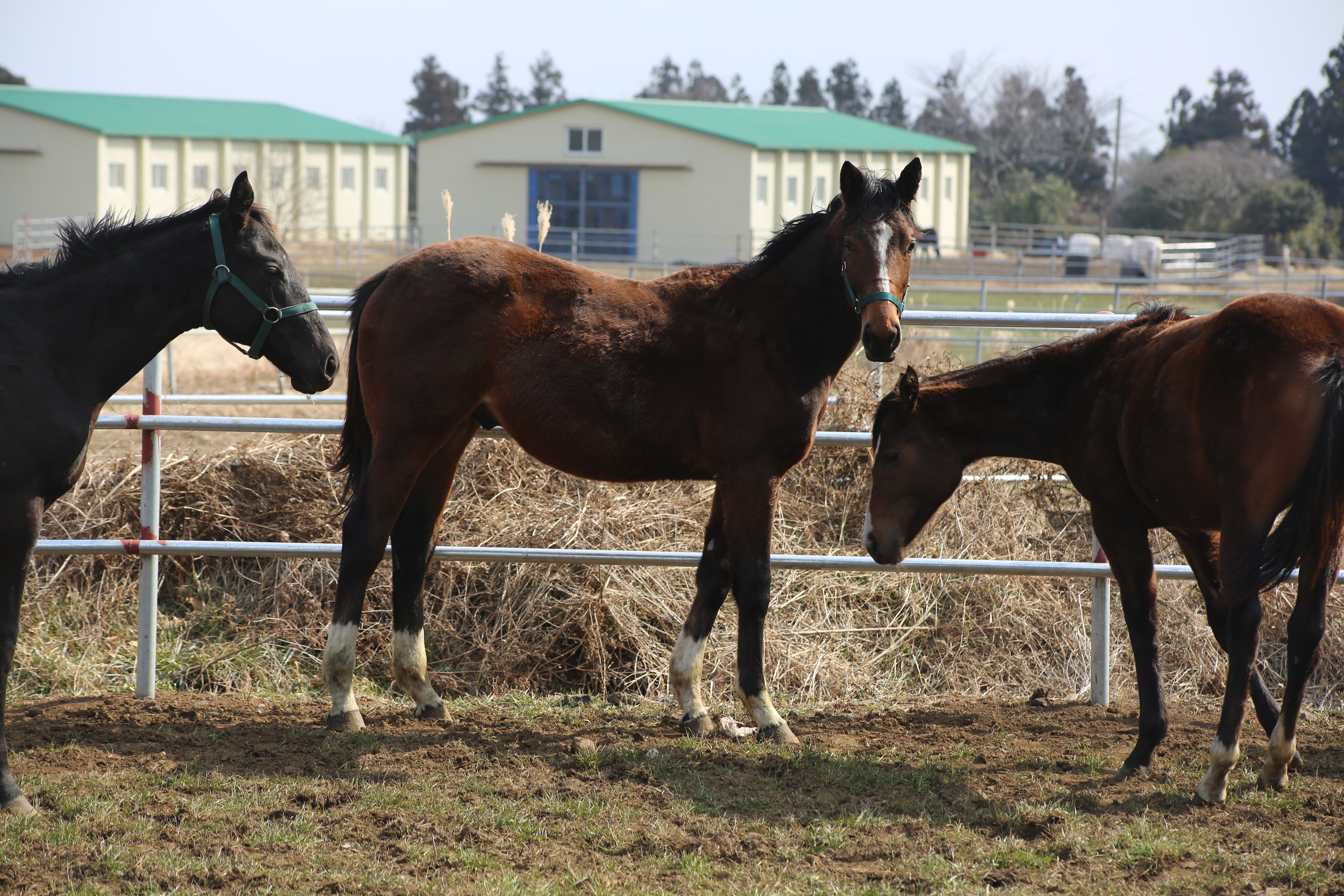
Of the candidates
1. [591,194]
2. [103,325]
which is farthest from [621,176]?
[103,325]

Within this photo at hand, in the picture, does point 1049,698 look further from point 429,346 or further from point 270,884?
point 270,884

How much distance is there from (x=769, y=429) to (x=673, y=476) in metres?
0.48

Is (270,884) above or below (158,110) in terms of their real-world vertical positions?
below

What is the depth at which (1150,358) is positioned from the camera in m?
3.98

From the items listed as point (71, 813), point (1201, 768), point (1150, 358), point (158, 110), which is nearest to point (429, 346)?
point (71, 813)

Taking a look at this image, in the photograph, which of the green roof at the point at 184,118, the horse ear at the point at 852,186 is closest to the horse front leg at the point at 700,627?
the horse ear at the point at 852,186

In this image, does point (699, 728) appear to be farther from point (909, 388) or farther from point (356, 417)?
point (356, 417)

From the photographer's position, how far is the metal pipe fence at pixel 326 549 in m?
4.63

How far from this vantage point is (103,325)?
371cm

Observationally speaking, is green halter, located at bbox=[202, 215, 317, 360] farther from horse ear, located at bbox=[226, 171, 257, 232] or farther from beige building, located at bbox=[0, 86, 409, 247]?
beige building, located at bbox=[0, 86, 409, 247]

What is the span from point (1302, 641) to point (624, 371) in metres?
2.51

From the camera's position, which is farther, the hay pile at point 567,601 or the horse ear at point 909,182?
the hay pile at point 567,601

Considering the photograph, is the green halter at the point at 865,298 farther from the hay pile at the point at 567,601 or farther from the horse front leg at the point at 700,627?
the hay pile at the point at 567,601

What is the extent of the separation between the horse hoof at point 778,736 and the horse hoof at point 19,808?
2503 mm
